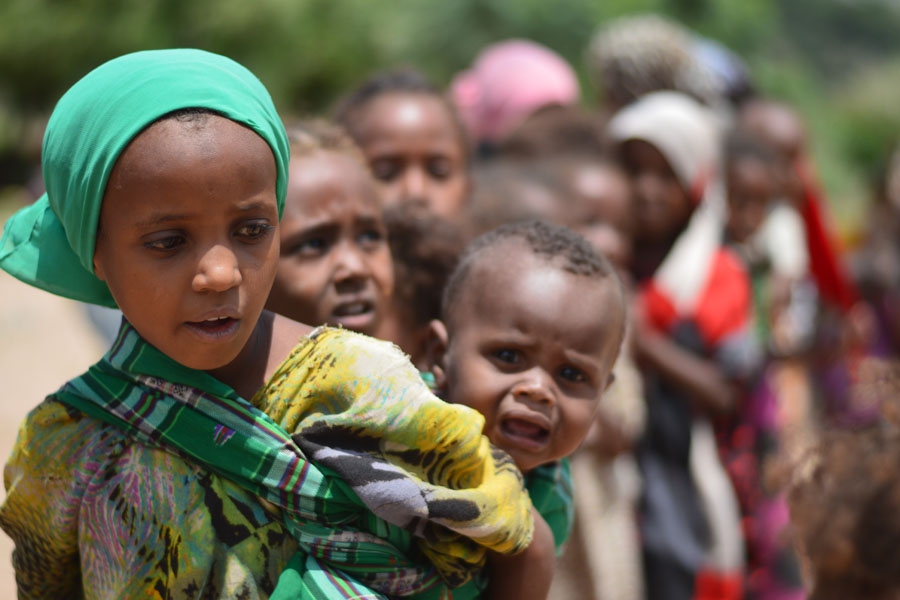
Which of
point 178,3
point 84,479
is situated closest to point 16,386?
point 178,3

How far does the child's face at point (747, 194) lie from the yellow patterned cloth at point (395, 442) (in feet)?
11.0

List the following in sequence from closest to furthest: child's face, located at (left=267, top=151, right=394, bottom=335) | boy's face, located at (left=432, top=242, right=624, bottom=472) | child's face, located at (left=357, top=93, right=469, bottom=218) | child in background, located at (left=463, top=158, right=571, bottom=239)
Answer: boy's face, located at (left=432, top=242, right=624, bottom=472) < child's face, located at (left=267, top=151, right=394, bottom=335) < child in background, located at (left=463, top=158, right=571, bottom=239) < child's face, located at (left=357, top=93, right=469, bottom=218)

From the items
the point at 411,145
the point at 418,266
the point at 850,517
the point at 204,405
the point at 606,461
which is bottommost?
the point at 606,461

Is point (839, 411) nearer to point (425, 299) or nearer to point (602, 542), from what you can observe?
point (602, 542)

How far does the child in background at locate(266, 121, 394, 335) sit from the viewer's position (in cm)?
232

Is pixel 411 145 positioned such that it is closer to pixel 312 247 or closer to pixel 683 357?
pixel 312 247

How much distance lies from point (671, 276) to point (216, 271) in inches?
119

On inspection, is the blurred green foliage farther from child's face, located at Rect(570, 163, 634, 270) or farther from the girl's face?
child's face, located at Rect(570, 163, 634, 270)

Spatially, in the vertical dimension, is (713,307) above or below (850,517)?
below

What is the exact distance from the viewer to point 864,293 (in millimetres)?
6520

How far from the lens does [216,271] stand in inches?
57.6

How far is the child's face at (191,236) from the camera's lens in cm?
144

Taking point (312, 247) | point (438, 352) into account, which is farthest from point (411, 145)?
point (438, 352)

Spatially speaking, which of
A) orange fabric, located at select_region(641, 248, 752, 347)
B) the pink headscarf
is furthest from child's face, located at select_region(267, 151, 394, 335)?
the pink headscarf
